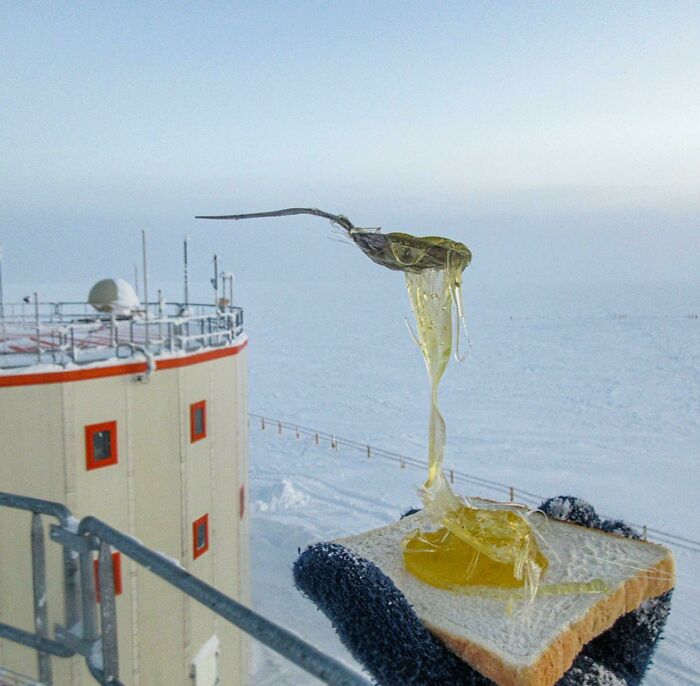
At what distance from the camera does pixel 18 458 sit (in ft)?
27.2

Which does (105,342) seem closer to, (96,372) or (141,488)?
(96,372)

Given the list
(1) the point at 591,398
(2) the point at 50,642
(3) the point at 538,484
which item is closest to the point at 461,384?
(1) the point at 591,398

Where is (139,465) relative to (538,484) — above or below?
above

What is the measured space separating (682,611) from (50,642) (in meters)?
16.9

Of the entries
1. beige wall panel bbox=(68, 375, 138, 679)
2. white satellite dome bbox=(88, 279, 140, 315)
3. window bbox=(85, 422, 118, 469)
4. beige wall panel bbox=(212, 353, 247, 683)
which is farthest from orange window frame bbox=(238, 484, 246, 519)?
white satellite dome bbox=(88, 279, 140, 315)

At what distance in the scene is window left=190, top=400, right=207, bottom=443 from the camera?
10.3 metres

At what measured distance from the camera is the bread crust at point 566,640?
12.4 feet

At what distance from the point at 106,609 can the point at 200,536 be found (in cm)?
840

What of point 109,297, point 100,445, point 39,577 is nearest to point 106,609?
point 39,577

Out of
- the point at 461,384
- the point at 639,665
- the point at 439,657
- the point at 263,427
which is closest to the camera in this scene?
the point at 439,657

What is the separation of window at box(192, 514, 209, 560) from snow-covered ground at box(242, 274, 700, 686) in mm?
4828

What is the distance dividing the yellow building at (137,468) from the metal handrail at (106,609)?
5.52 m

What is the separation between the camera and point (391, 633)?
4.14 m

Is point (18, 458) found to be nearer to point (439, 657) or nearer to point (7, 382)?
point (7, 382)
